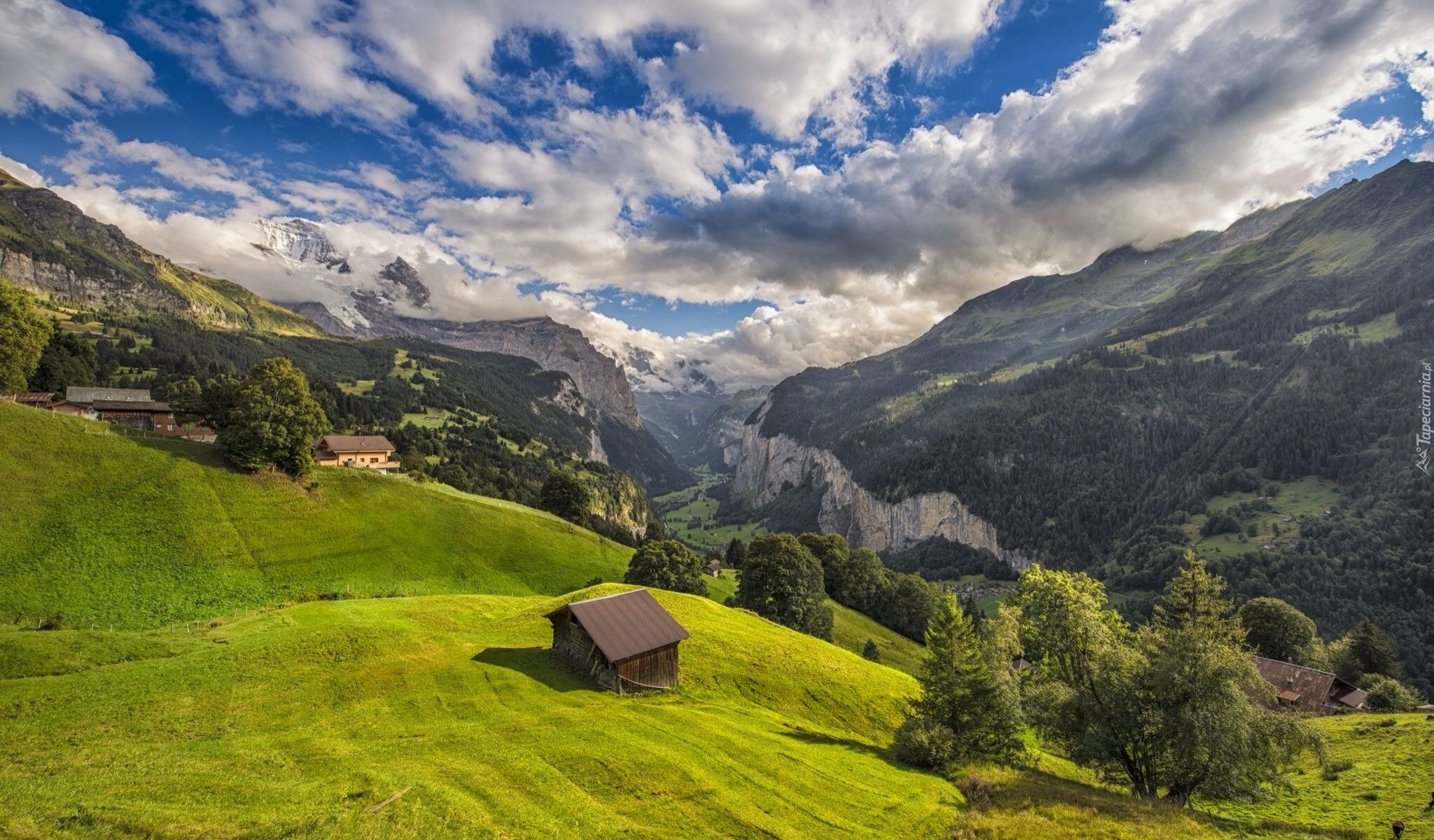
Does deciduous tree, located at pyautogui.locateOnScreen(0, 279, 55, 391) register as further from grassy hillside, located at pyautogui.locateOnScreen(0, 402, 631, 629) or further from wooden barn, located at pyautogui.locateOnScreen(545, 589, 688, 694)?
wooden barn, located at pyautogui.locateOnScreen(545, 589, 688, 694)

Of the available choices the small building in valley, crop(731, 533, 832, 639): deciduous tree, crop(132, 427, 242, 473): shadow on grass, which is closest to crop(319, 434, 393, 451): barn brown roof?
the small building in valley

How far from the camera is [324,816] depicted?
58.3 ft

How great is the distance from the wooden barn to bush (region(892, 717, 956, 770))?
575 inches

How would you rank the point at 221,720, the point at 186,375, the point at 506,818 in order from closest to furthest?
1. the point at 506,818
2. the point at 221,720
3. the point at 186,375

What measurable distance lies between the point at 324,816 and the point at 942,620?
1282 inches

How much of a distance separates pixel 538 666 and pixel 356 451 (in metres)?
89.6

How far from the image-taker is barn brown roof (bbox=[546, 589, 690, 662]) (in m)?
36.2

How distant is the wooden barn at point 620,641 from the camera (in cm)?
3616

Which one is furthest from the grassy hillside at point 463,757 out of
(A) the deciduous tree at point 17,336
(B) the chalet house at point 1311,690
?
(A) the deciduous tree at point 17,336

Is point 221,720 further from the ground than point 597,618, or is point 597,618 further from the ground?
point 597,618

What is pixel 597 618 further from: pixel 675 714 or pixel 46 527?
pixel 46 527

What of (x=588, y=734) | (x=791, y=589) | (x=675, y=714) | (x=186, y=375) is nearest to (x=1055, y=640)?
(x=675, y=714)

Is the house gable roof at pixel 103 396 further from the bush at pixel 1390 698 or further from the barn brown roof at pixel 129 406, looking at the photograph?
the bush at pixel 1390 698

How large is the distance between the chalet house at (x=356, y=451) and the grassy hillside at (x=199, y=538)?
29416 mm
